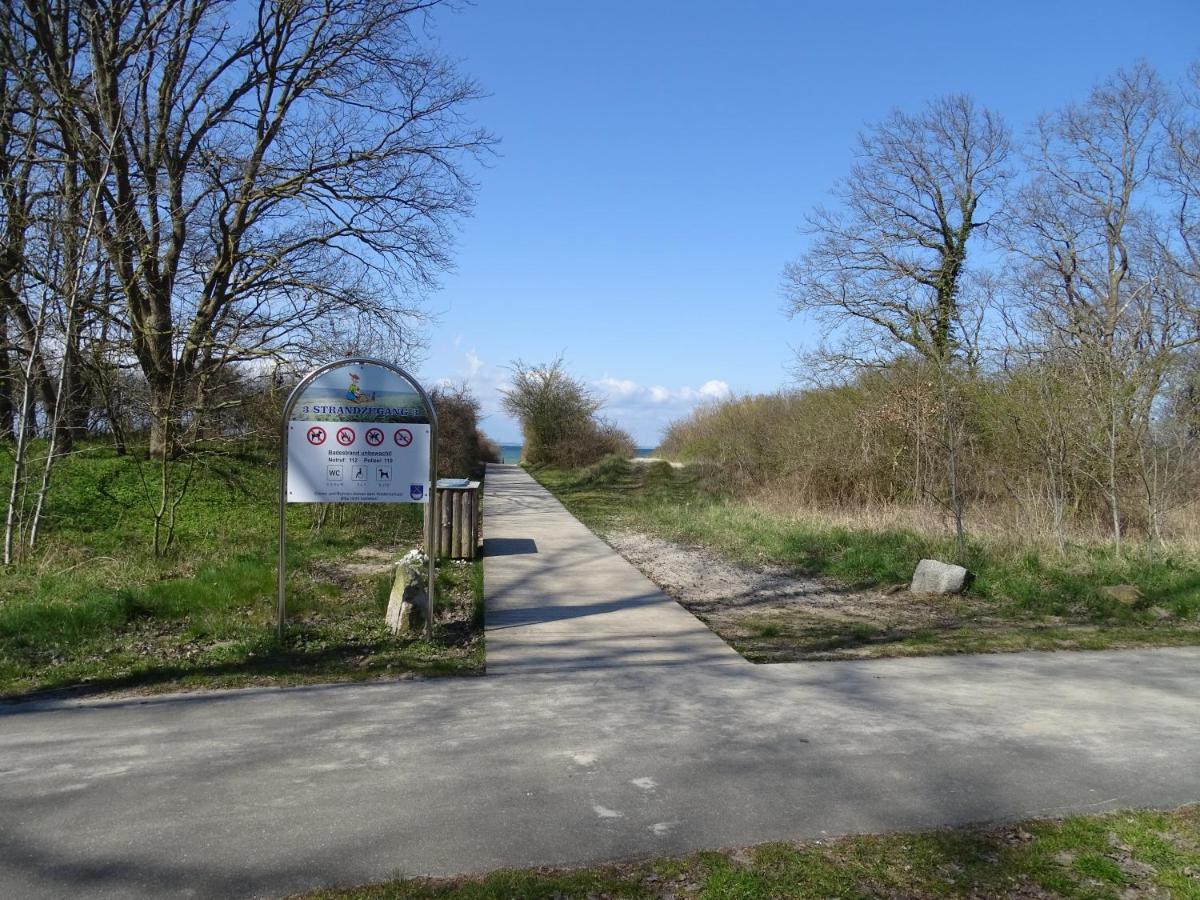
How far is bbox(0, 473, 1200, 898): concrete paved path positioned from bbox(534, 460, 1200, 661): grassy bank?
900 millimetres

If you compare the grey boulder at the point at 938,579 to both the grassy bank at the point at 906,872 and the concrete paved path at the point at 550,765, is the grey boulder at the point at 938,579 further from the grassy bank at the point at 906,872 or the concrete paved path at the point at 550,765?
the grassy bank at the point at 906,872

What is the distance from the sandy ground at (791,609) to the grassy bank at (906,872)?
137 inches

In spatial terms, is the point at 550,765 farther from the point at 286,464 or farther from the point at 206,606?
the point at 206,606

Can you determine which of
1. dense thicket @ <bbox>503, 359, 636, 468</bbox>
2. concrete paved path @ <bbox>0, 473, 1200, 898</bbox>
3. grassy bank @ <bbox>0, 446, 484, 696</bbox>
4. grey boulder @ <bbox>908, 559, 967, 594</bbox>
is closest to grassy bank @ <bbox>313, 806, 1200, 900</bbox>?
concrete paved path @ <bbox>0, 473, 1200, 898</bbox>

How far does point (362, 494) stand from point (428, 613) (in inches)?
47.1

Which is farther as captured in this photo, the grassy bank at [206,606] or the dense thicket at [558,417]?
the dense thicket at [558,417]

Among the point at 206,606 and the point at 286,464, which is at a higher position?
the point at 286,464

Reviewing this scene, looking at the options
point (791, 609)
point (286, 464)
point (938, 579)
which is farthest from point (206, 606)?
point (938, 579)

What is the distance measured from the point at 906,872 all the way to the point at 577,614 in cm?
554

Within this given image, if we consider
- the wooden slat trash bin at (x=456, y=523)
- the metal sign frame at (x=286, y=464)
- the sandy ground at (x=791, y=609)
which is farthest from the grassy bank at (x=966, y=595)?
the wooden slat trash bin at (x=456, y=523)

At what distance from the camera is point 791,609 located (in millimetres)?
9523

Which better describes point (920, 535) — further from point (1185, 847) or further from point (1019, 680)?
point (1185, 847)

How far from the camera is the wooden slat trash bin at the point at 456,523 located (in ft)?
40.3

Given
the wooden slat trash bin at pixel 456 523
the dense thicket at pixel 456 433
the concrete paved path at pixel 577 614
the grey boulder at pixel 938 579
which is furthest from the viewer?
the dense thicket at pixel 456 433
